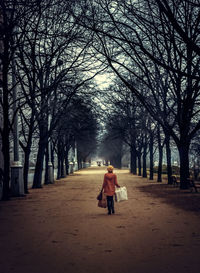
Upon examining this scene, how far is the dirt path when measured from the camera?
6168mm

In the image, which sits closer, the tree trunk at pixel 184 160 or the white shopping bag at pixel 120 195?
the white shopping bag at pixel 120 195

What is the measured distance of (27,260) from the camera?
21.7ft

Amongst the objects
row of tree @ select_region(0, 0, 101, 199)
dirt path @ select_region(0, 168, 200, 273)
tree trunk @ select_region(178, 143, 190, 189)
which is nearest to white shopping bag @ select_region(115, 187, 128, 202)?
dirt path @ select_region(0, 168, 200, 273)

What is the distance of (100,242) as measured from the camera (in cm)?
811

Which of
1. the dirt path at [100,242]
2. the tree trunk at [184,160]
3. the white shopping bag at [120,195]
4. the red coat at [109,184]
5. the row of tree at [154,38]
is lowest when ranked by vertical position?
the dirt path at [100,242]

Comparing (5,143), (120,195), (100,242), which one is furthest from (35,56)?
(100,242)

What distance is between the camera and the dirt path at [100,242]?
6.17 meters

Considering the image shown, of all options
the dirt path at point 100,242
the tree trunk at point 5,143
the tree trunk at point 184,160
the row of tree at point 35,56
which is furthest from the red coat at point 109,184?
the tree trunk at point 184,160

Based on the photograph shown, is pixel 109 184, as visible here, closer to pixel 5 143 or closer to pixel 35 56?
pixel 5 143

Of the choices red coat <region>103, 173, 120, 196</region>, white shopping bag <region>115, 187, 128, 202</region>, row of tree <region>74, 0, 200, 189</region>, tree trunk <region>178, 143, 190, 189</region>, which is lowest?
white shopping bag <region>115, 187, 128, 202</region>

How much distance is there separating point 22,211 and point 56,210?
3.64ft

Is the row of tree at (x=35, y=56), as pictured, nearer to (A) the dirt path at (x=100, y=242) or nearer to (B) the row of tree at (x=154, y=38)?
(B) the row of tree at (x=154, y=38)

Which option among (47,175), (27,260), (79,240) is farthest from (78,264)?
(47,175)

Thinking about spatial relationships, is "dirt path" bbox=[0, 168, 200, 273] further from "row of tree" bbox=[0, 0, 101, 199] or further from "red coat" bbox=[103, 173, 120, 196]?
"row of tree" bbox=[0, 0, 101, 199]
